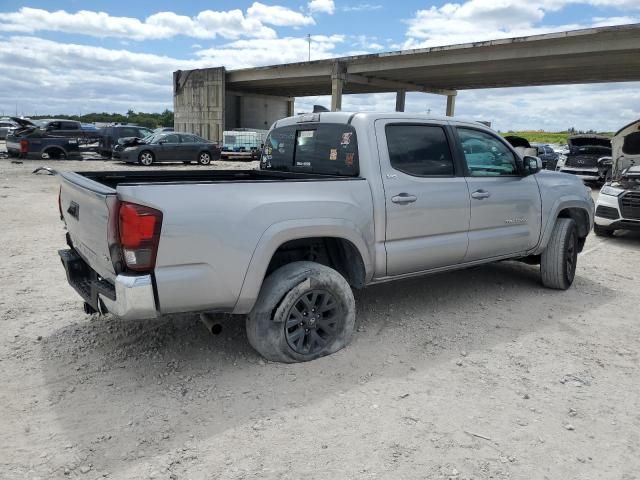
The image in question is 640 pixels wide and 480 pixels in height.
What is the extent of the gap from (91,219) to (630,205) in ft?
27.6

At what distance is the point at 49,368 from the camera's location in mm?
3545

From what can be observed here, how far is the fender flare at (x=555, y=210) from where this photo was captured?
541cm

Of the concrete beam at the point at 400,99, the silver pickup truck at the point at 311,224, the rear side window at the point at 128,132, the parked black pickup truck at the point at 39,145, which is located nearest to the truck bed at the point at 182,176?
the silver pickup truck at the point at 311,224

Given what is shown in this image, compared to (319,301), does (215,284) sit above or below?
above

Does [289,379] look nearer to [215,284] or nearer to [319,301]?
[319,301]

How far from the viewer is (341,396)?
3264mm

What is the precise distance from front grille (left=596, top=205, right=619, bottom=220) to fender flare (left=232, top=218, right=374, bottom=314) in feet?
22.4

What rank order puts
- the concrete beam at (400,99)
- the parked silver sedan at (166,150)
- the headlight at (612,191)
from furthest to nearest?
the concrete beam at (400,99), the parked silver sedan at (166,150), the headlight at (612,191)

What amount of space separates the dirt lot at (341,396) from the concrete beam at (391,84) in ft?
102

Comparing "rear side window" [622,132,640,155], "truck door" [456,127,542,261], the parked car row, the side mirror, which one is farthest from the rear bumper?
the parked car row

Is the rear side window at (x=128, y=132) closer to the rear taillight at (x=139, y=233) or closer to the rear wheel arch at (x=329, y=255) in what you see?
the rear wheel arch at (x=329, y=255)

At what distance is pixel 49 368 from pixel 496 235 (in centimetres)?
390

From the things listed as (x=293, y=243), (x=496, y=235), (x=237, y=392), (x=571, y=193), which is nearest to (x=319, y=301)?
(x=293, y=243)

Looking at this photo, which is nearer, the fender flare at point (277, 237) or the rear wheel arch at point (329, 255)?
the fender flare at point (277, 237)
